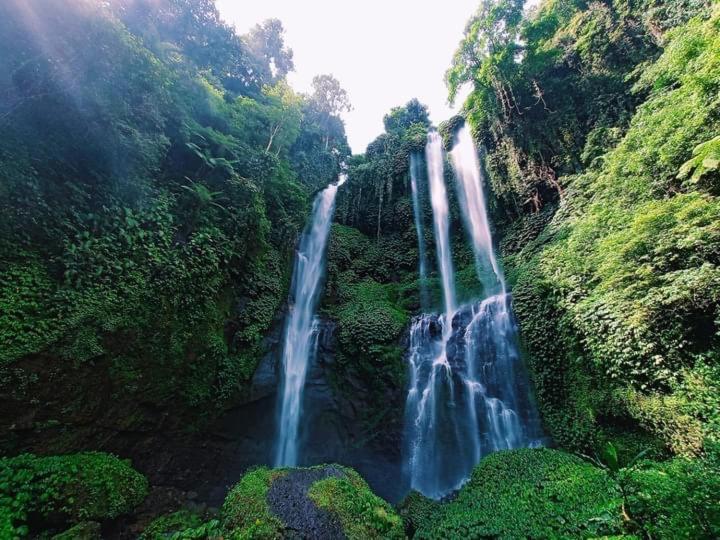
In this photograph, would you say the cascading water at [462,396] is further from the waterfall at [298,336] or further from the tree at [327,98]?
the tree at [327,98]

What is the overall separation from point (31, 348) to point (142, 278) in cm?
221

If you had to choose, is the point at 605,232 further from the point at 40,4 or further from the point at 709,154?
the point at 40,4

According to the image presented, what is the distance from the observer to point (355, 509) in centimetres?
519

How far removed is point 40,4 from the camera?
229 inches

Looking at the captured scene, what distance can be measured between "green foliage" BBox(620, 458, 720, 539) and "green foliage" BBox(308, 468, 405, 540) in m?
3.48

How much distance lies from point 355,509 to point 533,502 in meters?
2.85

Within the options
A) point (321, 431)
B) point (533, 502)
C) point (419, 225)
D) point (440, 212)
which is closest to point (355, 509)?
point (533, 502)

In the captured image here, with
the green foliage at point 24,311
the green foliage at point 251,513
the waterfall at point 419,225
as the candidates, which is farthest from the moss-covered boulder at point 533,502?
the waterfall at point 419,225

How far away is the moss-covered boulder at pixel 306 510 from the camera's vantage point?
4.80 m

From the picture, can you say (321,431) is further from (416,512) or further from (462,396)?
(416,512)

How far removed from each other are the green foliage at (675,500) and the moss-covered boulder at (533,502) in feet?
0.89

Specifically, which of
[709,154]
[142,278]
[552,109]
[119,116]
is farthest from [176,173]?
[552,109]

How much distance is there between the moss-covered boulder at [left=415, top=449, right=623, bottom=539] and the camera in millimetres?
3924

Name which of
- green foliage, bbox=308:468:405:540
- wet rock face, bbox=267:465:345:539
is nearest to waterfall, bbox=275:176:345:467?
wet rock face, bbox=267:465:345:539
